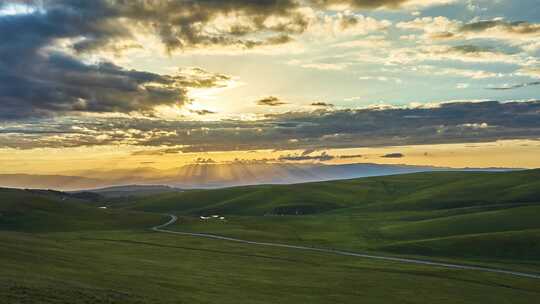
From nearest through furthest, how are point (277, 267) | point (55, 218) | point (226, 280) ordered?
point (226, 280) → point (277, 267) → point (55, 218)

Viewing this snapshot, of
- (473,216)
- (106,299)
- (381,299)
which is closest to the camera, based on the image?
(106,299)

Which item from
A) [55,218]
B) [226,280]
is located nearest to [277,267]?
[226,280]

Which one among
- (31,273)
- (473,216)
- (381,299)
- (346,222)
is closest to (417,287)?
(381,299)

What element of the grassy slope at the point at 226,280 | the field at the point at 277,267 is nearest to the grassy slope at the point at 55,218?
the field at the point at 277,267

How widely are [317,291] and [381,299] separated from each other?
7.83 meters

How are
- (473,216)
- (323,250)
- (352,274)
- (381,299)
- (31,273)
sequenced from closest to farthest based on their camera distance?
(31,273) → (381,299) → (352,274) → (323,250) → (473,216)

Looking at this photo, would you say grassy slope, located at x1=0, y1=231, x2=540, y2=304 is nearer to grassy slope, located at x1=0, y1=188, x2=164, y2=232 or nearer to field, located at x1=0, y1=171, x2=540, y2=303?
field, located at x1=0, y1=171, x2=540, y2=303

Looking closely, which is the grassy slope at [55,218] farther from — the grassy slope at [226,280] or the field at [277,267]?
the grassy slope at [226,280]

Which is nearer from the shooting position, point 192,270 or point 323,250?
point 192,270

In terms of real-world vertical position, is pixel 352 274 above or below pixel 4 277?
below

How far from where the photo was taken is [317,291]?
2467 inches

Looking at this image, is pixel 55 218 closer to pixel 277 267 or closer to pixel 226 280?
pixel 277 267

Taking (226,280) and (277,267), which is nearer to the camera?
(226,280)

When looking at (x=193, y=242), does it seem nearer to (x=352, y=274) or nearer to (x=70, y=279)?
(x=352, y=274)
